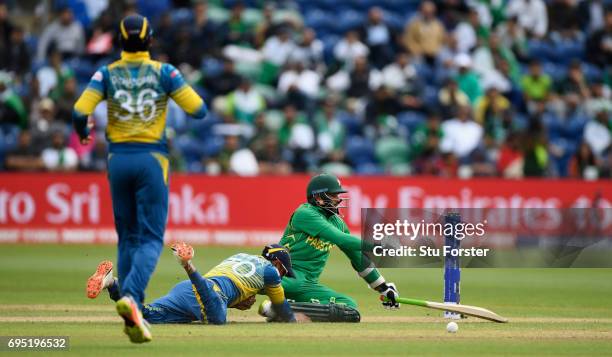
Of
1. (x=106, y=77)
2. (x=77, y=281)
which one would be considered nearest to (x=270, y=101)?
(x=77, y=281)

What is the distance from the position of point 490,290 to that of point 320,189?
495cm

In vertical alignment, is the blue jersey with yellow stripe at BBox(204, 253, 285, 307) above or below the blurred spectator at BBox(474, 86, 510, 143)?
below

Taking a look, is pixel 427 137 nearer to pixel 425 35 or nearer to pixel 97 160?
pixel 425 35

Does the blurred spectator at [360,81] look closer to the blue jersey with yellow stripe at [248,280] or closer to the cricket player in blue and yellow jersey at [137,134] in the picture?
the blue jersey with yellow stripe at [248,280]

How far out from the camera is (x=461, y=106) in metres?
22.4

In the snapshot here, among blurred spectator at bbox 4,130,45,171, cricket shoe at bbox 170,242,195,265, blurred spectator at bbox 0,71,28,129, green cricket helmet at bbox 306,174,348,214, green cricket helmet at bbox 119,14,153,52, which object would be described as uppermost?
blurred spectator at bbox 0,71,28,129

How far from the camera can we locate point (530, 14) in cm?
2572

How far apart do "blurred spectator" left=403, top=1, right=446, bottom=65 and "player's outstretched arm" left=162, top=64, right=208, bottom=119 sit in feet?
50.9


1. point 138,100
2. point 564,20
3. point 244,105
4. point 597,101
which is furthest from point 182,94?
point 564,20

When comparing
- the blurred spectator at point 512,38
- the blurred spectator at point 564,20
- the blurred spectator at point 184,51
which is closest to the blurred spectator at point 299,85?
the blurred spectator at point 184,51

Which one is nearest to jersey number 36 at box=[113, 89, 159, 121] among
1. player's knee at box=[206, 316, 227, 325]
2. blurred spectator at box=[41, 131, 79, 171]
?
player's knee at box=[206, 316, 227, 325]

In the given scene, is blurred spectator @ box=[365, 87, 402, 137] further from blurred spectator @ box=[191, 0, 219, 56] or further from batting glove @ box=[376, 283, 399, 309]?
batting glove @ box=[376, 283, 399, 309]

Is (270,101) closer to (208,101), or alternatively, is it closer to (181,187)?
(208,101)

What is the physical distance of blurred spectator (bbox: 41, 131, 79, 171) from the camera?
20.7m
